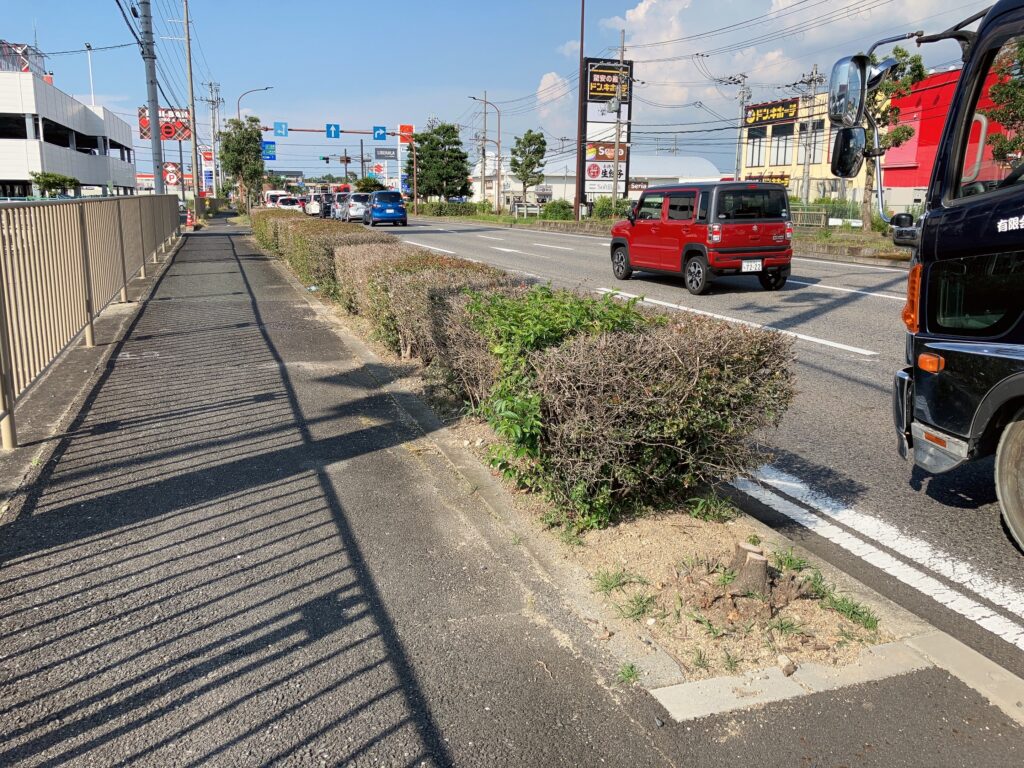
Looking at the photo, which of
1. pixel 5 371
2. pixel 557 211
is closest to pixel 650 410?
pixel 5 371

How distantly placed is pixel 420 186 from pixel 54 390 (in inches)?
2580

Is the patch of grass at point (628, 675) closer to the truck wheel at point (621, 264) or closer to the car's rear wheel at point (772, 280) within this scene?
the car's rear wheel at point (772, 280)

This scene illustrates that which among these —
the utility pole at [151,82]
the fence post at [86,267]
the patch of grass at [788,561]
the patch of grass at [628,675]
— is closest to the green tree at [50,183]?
the utility pole at [151,82]

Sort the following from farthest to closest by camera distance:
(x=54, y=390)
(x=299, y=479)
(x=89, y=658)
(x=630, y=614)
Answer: (x=54, y=390), (x=299, y=479), (x=630, y=614), (x=89, y=658)

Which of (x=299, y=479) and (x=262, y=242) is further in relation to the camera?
(x=262, y=242)

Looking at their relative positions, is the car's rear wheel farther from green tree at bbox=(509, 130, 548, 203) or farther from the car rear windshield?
green tree at bbox=(509, 130, 548, 203)

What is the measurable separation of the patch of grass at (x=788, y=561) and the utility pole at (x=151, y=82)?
22807 millimetres

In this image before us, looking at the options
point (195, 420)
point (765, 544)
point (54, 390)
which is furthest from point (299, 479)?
point (54, 390)

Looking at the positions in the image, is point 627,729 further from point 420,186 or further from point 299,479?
point 420,186

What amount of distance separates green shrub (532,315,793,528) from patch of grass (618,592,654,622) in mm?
576

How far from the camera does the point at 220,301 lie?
495 inches

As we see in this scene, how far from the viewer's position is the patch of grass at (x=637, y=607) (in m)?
3.25

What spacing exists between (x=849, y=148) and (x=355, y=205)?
4362 centimetres

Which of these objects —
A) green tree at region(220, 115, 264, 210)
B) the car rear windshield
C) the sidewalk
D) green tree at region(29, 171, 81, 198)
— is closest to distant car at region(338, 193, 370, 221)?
green tree at region(220, 115, 264, 210)
